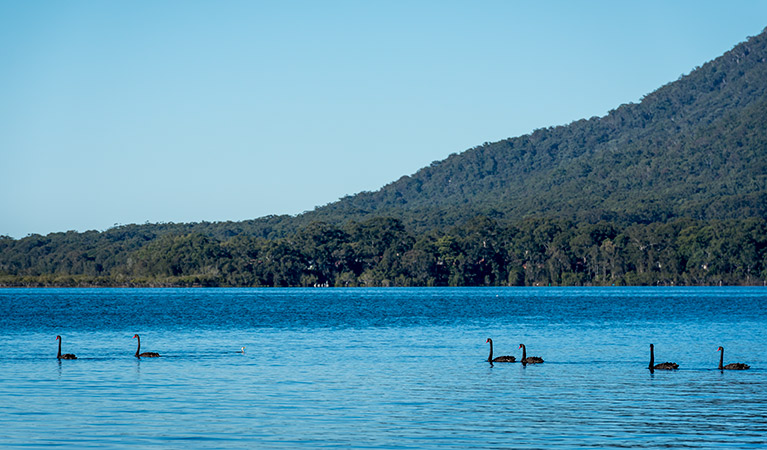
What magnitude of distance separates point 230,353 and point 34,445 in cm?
2308

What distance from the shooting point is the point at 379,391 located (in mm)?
31062

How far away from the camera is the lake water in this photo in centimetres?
2325

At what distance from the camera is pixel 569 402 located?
93.7 feet

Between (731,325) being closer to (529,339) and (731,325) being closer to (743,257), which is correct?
(529,339)

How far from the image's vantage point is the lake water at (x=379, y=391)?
76.3ft

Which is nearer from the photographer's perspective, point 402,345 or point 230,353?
point 230,353

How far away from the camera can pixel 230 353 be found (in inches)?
1769

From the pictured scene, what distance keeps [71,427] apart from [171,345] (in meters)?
26.5

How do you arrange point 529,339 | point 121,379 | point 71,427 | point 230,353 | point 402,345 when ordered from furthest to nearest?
1. point 529,339
2. point 402,345
3. point 230,353
4. point 121,379
5. point 71,427

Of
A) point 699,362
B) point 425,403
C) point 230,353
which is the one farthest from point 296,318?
point 425,403

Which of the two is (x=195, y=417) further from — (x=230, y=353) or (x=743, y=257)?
(x=743, y=257)

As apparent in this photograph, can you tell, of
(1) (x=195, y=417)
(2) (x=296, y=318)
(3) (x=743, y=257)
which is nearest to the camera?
(1) (x=195, y=417)

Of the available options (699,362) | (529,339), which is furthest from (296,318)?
(699,362)

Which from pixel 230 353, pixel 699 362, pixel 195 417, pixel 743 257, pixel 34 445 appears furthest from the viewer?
pixel 743 257
